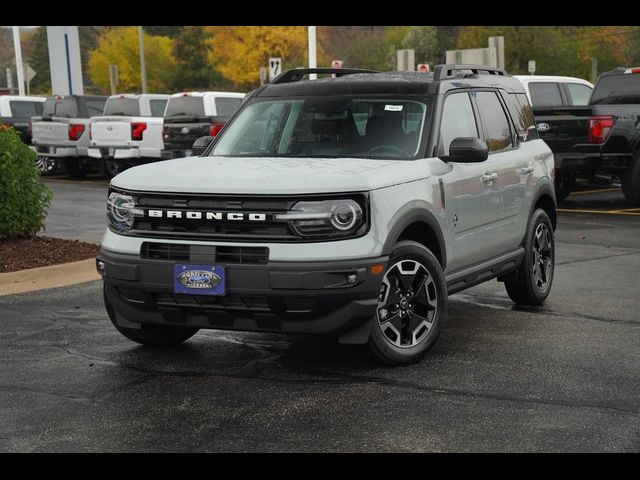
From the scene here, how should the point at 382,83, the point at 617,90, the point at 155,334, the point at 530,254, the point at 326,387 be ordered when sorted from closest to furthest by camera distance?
the point at 326,387 < the point at 155,334 < the point at 382,83 < the point at 530,254 < the point at 617,90

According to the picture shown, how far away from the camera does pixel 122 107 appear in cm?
2452

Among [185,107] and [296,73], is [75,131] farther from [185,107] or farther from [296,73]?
[296,73]

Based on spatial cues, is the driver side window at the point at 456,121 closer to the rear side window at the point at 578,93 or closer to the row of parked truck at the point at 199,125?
the row of parked truck at the point at 199,125

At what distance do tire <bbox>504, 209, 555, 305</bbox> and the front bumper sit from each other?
8.41 ft

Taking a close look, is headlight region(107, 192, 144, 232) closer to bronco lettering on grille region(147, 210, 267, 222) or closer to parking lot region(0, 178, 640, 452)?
bronco lettering on grille region(147, 210, 267, 222)

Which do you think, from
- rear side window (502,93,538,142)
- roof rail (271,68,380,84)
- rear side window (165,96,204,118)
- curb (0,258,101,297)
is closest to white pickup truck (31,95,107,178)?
rear side window (165,96,204,118)

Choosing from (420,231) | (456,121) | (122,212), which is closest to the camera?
(122,212)

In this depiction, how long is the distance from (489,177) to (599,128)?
885 cm

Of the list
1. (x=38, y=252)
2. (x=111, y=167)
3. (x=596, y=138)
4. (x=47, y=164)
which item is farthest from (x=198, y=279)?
(x=47, y=164)

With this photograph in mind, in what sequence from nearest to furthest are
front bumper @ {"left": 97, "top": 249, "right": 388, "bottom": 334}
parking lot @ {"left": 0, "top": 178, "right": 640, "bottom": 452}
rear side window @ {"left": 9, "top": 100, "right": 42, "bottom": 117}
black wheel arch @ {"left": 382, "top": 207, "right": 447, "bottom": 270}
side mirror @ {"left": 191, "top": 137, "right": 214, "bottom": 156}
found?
parking lot @ {"left": 0, "top": 178, "right": 640, "bottom": 452}, front bumper @ {"left": 97, "top": 249, "right": 388, "bottom": 334}, black wheel arch @ {"left": 382, "top": 207, "right": 447, "bottom": 270}, side mirror @ {"left": 191, "top": 137, "right": 214, "bottom": 156}, rear side window @ {"left": 9, "top": 100, "right": 42, "bottom": 117}

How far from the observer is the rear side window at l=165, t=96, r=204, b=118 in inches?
870

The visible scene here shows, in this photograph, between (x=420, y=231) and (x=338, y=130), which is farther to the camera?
(x=338, y=130)

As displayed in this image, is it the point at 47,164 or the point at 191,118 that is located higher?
the point at 191,118
